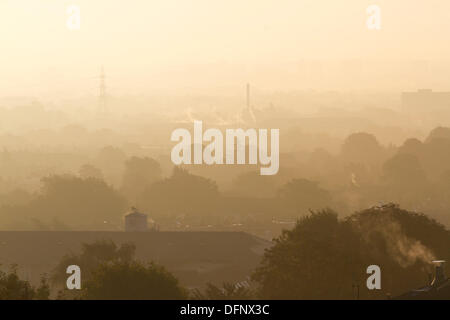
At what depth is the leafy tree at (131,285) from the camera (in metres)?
61.3

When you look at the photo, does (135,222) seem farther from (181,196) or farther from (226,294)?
(181,196)

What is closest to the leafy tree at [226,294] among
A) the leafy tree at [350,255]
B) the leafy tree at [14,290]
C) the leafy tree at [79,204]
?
the leafy tree at [350,255]

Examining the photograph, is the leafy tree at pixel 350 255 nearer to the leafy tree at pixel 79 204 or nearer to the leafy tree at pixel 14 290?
the leafy tree at pixel 14 290

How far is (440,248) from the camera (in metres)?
76.2

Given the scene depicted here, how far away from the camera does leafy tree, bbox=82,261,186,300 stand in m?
61.3

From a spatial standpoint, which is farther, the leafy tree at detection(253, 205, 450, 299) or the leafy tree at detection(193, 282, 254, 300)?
the leafy tree at detection(253, 205, 450, 299)

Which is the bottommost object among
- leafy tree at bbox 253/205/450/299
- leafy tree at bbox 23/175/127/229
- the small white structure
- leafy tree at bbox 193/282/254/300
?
leafy tree at bbox 193/282/254/300

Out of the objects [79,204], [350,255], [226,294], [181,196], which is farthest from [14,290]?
[181,196]

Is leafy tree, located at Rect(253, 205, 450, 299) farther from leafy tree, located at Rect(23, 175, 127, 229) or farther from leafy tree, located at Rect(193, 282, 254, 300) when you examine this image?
leafy tree, located at Rect(23, 175, 127, 229)

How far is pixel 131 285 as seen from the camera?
61562mm

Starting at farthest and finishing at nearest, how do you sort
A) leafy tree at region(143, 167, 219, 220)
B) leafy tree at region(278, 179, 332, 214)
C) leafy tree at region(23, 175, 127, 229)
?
leafy tree at region(143, 167, 219, 220) → leafy tree at region(278, 179, 332, 214) → leafy tree at region(23, 175, 127, 229)

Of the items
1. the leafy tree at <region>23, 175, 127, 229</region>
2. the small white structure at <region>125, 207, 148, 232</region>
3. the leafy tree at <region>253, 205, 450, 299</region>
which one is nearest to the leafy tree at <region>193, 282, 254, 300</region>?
the leafy tree at <region>253, 205, 450, 299</region>

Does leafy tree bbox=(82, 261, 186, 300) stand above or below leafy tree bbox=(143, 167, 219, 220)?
below
